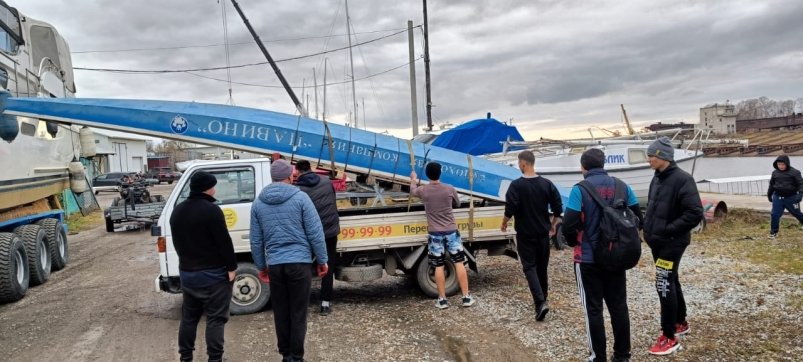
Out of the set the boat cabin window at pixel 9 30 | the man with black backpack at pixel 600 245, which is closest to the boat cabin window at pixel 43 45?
the boat cabin window at pixel 9 30

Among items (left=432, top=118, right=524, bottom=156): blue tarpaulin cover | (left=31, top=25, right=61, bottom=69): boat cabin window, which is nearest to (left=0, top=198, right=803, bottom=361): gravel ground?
(left=31, top=25, right=61, bottom=69): boat cabin window

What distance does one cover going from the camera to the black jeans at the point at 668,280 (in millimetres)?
4520

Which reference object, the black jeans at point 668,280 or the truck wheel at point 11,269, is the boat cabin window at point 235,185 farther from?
the black jeans at point 668,280

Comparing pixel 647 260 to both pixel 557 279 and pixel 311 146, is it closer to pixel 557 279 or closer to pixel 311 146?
pixel 557 279

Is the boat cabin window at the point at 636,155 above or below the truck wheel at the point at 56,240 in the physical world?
above

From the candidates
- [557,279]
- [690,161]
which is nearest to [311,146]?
[557,279]

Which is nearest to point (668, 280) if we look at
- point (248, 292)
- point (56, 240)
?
point (248, 292)

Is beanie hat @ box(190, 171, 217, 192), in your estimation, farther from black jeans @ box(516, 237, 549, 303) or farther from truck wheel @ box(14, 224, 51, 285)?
truck wheel @ box(14, 224, 51, 285)

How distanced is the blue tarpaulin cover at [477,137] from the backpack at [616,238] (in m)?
11.1

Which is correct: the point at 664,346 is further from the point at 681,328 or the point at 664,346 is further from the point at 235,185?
the point at 235,185

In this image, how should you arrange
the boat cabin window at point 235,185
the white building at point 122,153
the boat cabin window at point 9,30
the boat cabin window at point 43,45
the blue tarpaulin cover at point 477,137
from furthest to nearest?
1. the white building at point 122,153
2. the blue tarpaulin cover at point 477,137
3. the boat cabin window at point 43,45
4. the boat cabin window at point 9,30
5. the boat cabin window at point 235,185

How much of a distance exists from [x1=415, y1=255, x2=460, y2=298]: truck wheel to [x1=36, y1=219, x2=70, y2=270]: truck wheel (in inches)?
285

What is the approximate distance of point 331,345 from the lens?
215 inches

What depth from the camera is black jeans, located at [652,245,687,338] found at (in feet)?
14.8
